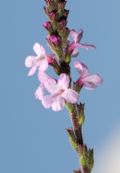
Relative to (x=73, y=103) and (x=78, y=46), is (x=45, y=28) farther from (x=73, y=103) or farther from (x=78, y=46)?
(x=73, y=103)

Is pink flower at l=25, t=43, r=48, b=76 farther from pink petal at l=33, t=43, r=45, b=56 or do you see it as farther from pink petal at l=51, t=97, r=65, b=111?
pink petal at l=51, t=97, r=65, b=111

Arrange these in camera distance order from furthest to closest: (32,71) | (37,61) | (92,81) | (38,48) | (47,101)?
(38,48) → (37,61) → (32,71) → (92,81) → (47,101)

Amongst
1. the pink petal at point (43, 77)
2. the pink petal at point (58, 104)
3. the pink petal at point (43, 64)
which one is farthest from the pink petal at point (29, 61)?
the pink petal at point (58, 104)

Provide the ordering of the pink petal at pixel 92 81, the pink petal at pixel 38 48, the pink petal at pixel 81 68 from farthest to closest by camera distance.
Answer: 1. the pink petal at pixel 38 48
2. the pink petal at pixel 81 68
3. the pink petal at pixel 92 81

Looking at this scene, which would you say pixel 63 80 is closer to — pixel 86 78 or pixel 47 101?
pixel 47 101

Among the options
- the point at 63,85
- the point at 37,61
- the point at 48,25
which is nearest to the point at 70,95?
the point at 63,85

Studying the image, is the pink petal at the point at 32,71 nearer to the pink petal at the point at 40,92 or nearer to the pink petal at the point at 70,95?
the pink petal at the point at 40,92
